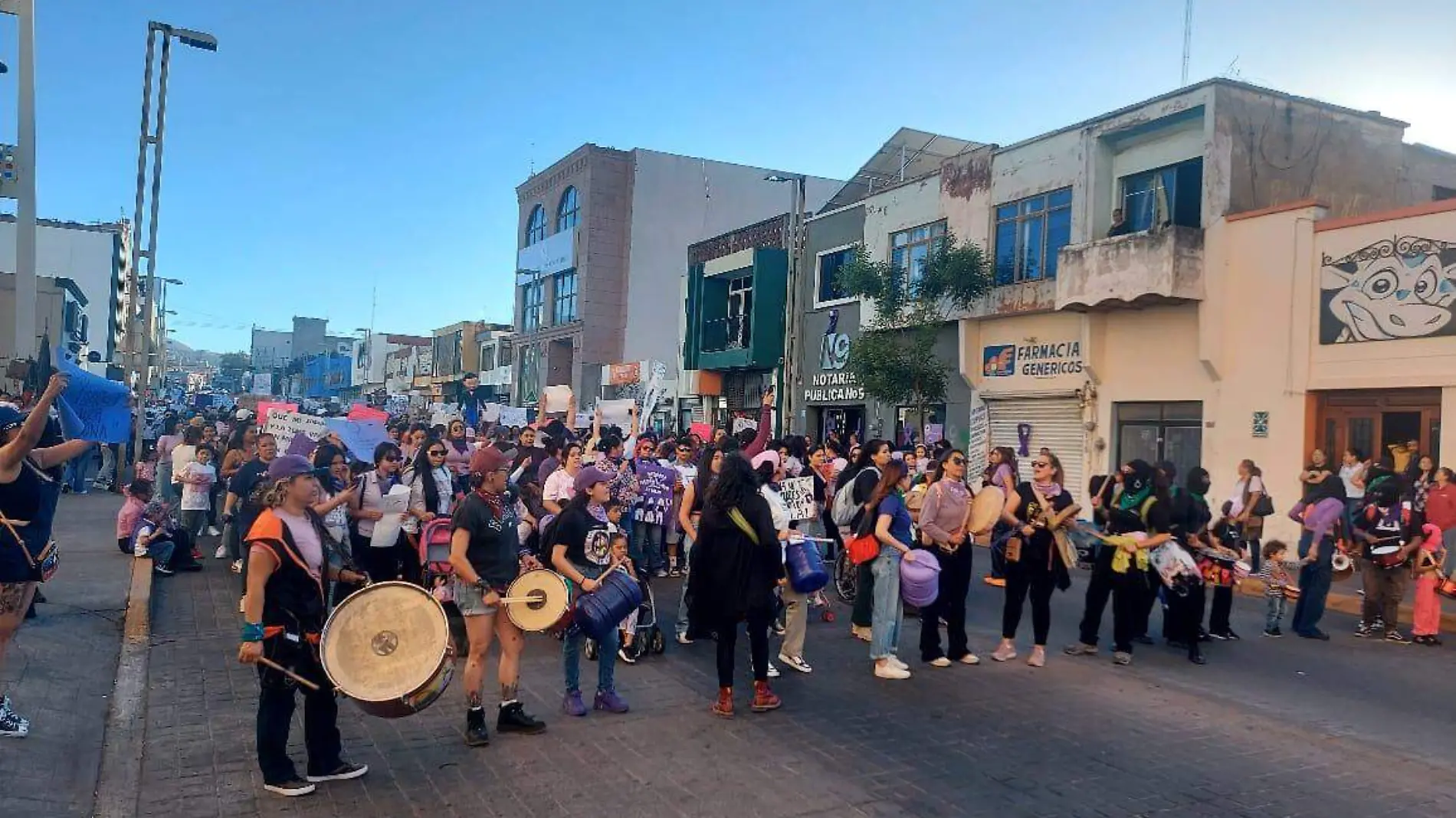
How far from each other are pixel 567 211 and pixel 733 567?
42.3m

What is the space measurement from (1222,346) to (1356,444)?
2687 millimetres

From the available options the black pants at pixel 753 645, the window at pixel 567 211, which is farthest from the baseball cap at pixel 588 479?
the window at pixel 567 211

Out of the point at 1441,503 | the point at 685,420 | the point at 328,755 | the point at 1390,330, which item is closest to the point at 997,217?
the point at 1390,330

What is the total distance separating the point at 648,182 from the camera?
44.4 metres

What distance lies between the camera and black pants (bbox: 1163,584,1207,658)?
28.8ft

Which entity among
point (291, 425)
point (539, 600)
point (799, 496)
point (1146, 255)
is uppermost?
point (1146, 255)

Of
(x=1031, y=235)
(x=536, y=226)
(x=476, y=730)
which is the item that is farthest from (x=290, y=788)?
(x=536, y=226)

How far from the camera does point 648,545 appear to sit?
11664 millimetres

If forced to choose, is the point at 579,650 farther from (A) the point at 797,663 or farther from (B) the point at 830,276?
(B) the point at 830,276

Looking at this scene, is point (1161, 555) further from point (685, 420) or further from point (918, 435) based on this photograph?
point (685, 420)

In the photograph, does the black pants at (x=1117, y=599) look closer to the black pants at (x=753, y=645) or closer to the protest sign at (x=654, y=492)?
the black pants at (x=753, y=645)

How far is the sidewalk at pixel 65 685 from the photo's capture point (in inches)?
200

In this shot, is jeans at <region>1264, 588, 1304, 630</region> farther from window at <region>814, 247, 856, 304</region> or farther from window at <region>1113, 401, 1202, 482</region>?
window at <region>814, 247, 856, 304</region>

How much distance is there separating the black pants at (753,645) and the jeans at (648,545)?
15.4 feet
